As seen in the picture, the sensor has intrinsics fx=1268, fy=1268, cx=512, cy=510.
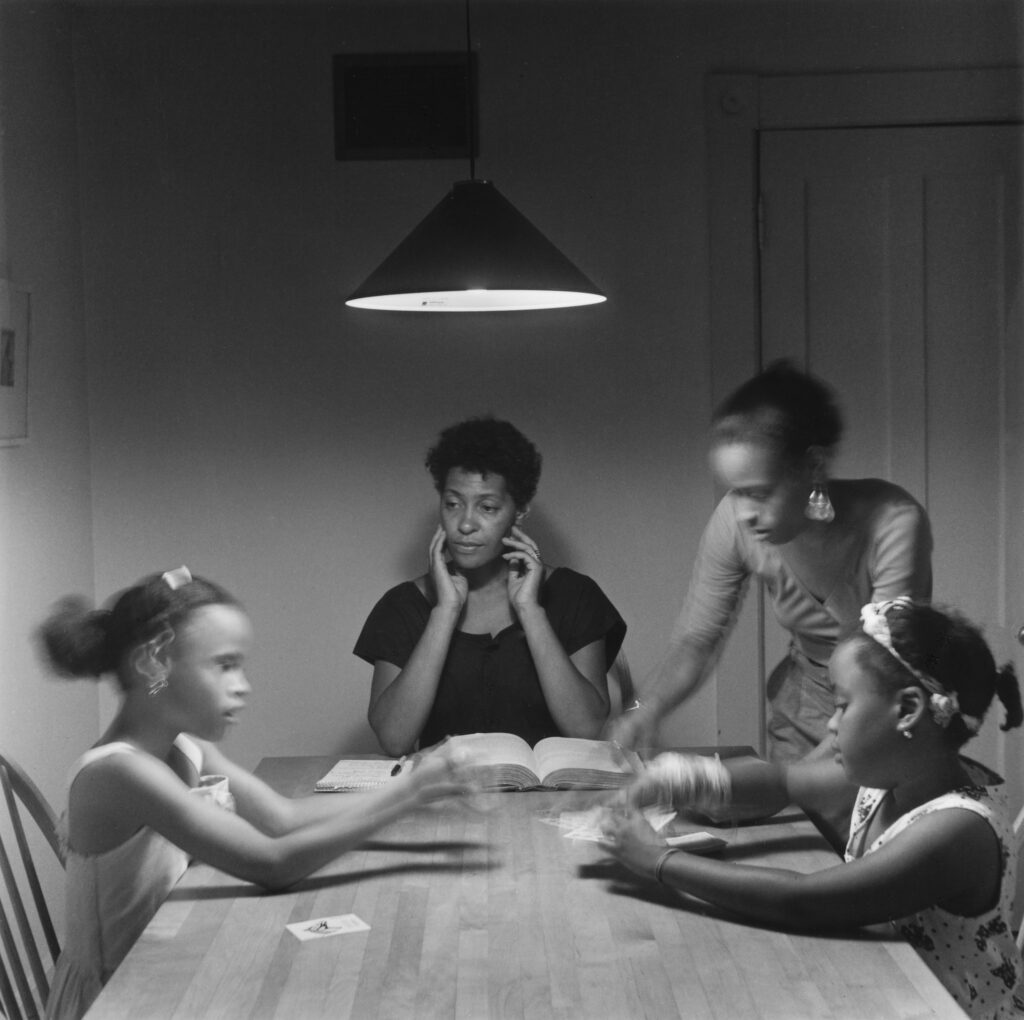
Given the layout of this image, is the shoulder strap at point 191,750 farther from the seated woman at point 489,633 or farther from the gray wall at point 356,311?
the gray wall at point 356,311

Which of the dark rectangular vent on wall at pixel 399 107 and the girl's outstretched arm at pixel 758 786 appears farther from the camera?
the dark rectangular vent on wall at pixel 399 107

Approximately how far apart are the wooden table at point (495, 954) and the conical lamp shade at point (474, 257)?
0.65 m

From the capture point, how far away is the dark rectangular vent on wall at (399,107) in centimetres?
223

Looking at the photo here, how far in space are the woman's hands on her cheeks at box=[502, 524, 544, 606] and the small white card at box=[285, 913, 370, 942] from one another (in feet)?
2.81

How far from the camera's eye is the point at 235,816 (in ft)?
4.17

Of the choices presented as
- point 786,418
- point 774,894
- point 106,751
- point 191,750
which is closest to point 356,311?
point 786,418

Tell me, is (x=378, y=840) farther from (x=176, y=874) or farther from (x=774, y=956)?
(x=774, y=956)

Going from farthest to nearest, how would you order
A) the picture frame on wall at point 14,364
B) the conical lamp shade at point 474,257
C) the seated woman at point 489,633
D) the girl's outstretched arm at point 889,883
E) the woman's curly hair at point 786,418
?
the seated woman at point 489,633
the picture frame on wall at point 14,364
the woman's curly hair at point 786,418
the conical lamp shade at point 474,257
the girl's outstretched arm at point 889,883

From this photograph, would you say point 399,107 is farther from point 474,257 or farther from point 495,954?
point 495,954

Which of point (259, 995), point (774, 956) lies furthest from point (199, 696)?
point (774, 956)

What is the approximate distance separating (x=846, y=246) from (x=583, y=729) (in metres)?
1.03

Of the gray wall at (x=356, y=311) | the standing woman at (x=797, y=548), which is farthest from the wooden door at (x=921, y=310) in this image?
the standing woman at (x=797, y=548)

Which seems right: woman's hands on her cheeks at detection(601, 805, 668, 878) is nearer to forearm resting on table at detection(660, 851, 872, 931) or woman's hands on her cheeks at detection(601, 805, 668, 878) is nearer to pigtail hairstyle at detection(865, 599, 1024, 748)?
forearm resting on table at detection(660, 851, 872, 931)

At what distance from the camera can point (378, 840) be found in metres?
1.46
